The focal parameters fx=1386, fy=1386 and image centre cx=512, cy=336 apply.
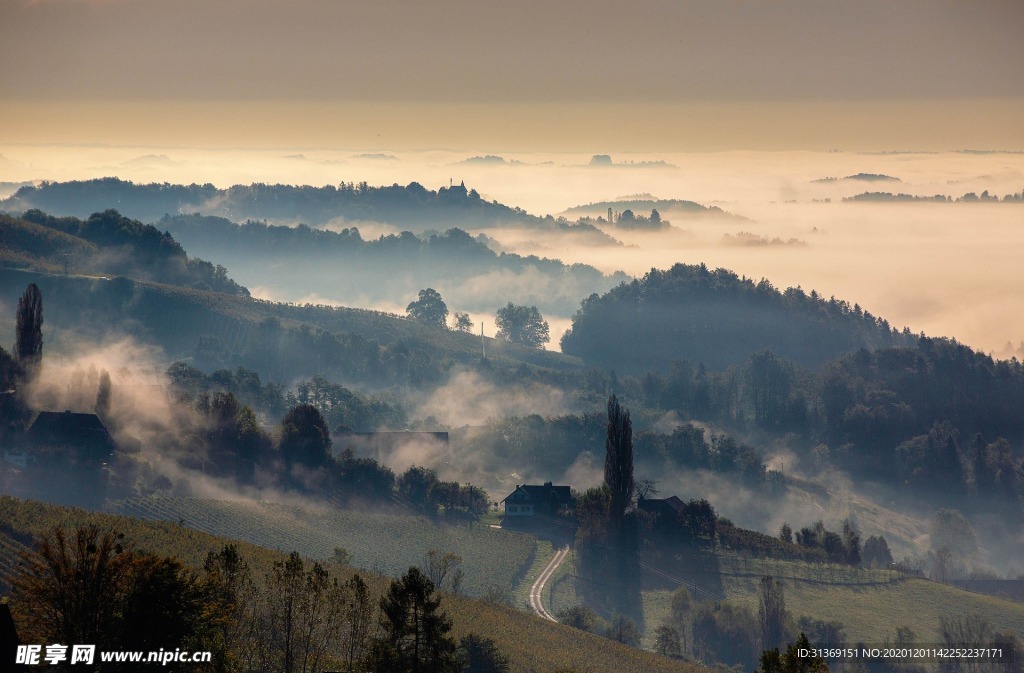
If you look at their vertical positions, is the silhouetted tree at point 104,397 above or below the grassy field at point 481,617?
above

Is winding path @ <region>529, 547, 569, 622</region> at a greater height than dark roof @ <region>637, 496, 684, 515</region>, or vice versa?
dark roof @ <region>637, 496, 684, 515</region>

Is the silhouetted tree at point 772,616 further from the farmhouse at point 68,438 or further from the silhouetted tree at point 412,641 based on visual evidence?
the farmhouse at point 68,438

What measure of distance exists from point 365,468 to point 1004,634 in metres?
74.0

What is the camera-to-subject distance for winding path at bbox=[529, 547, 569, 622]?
129250 mm

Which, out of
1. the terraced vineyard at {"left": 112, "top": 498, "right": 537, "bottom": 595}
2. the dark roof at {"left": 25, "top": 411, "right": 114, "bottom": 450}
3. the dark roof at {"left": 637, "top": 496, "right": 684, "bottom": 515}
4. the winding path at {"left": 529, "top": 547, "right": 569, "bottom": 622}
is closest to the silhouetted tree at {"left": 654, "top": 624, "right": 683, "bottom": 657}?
the winding path at {"left": 529, "top": 547, "right": 569, "bottom": 622}

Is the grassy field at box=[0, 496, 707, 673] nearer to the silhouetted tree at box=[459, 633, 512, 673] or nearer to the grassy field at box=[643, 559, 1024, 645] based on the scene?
the silhouetted tree at box=[459, 633, 512, 673]

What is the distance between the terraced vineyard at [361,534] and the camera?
134750mm

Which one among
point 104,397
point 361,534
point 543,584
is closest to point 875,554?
point 543,584

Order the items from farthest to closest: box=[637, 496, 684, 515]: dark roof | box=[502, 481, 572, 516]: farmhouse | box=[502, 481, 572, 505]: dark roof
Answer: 1. box=[502, 481, 572, 505]: dark roof
2. box=[502, 481, 572, 516]: farmhouse
3. box=[637, 496, 684, 515]: dark roof

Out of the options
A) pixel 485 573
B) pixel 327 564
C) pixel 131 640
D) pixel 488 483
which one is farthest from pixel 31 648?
pixel 488 483

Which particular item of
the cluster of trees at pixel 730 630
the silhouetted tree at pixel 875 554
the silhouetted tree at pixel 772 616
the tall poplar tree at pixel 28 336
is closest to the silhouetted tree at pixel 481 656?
the cluster of trees at pixel 730 630

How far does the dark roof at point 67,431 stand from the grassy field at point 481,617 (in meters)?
40.5

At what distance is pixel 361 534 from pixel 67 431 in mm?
35663

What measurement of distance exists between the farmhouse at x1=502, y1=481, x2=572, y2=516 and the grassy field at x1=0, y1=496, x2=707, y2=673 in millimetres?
50500
